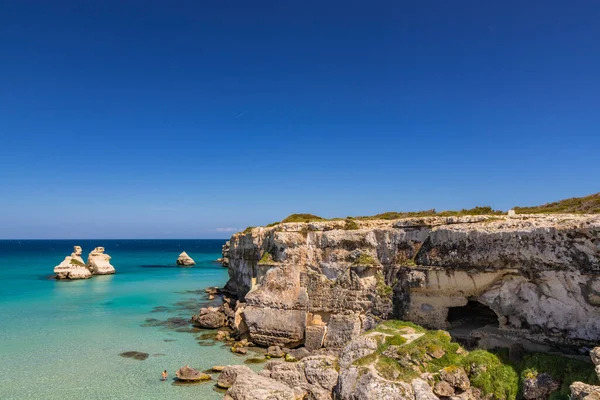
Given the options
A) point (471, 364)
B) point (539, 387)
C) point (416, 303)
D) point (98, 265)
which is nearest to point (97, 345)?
point (416, 303)

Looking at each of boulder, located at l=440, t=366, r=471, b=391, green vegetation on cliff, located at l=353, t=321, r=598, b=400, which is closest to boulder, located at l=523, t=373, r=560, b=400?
green vegetation on cliff, located at l=353, t=321, r=598, b=400

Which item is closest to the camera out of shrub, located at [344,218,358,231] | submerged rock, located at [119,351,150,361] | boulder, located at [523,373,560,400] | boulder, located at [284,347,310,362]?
boulder, located at [523,373,560,400]

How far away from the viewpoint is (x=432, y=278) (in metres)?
16.5

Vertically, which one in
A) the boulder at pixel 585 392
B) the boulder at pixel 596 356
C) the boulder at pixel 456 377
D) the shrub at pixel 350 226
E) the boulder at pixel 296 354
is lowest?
the boulder at pixel 296 354

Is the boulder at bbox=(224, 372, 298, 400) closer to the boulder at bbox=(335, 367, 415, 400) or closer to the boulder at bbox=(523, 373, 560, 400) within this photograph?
the boulder at bbox=(335, 367, 415, 400)

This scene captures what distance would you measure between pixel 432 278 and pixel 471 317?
2989 millimetres

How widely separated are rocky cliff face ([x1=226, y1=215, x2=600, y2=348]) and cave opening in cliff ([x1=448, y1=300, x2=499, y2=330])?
0.15ft

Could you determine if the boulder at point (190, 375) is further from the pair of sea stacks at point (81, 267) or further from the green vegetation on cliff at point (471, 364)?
the pair of sea stacks at point (81, 267)

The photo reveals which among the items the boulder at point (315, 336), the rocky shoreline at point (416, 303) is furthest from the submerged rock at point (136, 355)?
the boulder at point (315, 336)

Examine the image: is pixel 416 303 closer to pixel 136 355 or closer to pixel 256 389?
pixel 256 389

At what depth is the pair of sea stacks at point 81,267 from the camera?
53.8 m

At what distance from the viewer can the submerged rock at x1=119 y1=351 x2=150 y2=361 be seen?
19.7m

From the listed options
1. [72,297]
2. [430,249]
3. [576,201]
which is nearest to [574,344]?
[430,249]

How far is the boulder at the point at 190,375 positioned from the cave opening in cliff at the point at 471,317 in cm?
1040
